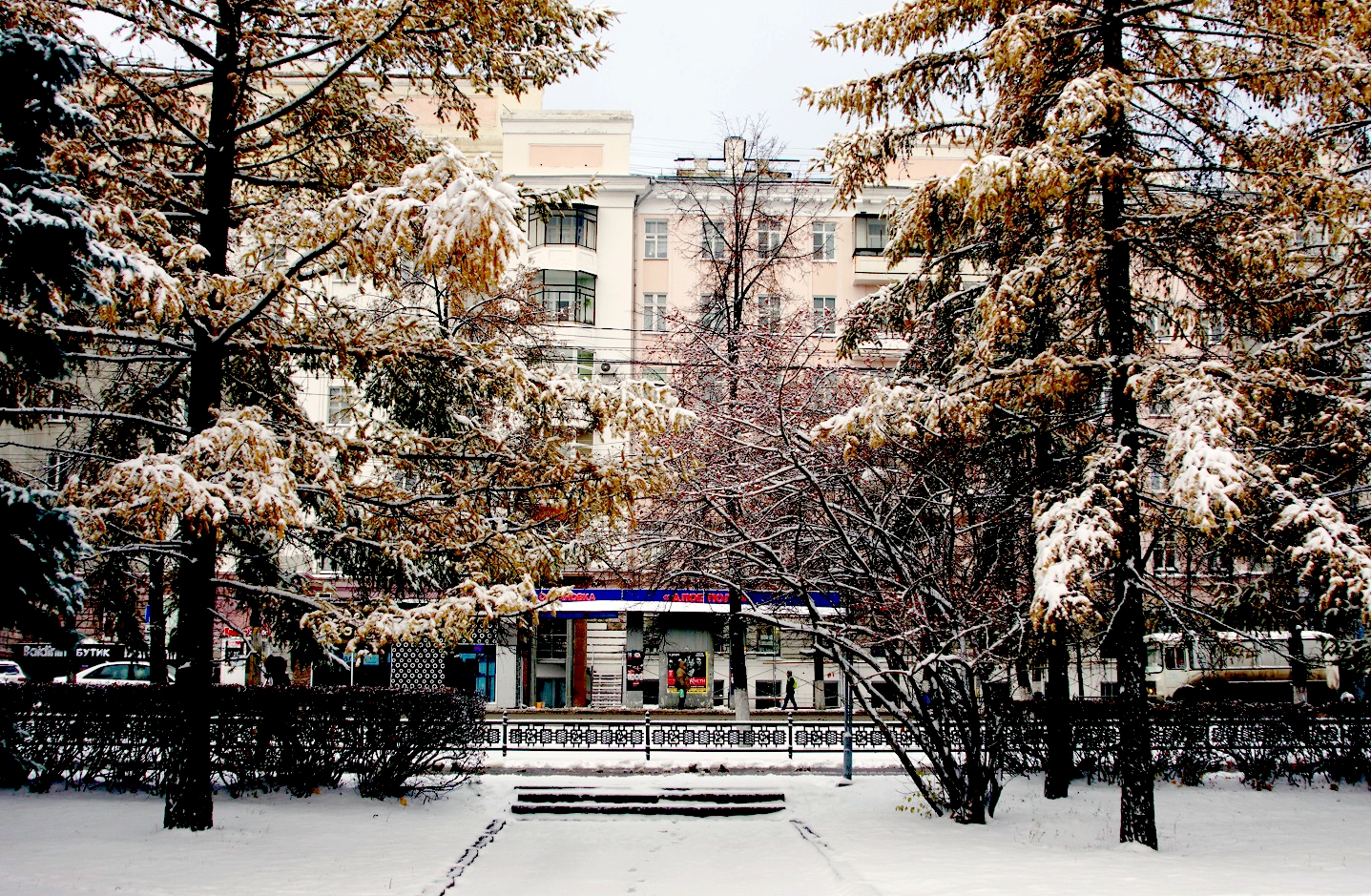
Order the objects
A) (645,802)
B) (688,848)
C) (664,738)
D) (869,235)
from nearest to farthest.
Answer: (688,848), (645,802), (664,738), (869,235)

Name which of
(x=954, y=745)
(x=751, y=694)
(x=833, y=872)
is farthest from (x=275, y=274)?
(x=751, y=694)

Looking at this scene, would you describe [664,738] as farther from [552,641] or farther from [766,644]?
[766,644]

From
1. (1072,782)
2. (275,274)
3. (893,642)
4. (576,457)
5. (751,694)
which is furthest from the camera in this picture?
(751,694)

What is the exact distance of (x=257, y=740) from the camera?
12.6 metres

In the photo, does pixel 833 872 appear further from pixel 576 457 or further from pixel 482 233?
pixel 482 233

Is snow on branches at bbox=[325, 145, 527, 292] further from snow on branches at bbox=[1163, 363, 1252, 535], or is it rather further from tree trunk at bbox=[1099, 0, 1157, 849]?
tree trunk at bbox=[1099, 0, 1157, 849]

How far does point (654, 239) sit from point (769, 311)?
11.4 m

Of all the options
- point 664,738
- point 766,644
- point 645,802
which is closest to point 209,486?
point 645,802

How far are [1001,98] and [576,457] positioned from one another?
286 inches

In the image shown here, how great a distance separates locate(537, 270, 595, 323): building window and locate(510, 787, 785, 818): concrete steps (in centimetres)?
2069

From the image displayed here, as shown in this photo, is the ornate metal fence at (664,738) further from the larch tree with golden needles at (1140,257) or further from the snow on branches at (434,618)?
the snow on branches at (434,618)

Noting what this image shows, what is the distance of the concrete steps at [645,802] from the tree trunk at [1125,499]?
16.2 feet

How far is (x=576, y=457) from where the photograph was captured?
1020 cm

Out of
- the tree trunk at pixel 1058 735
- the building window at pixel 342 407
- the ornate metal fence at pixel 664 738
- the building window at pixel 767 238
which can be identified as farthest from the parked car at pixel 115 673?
the tree trunk at pixel 1058 735
